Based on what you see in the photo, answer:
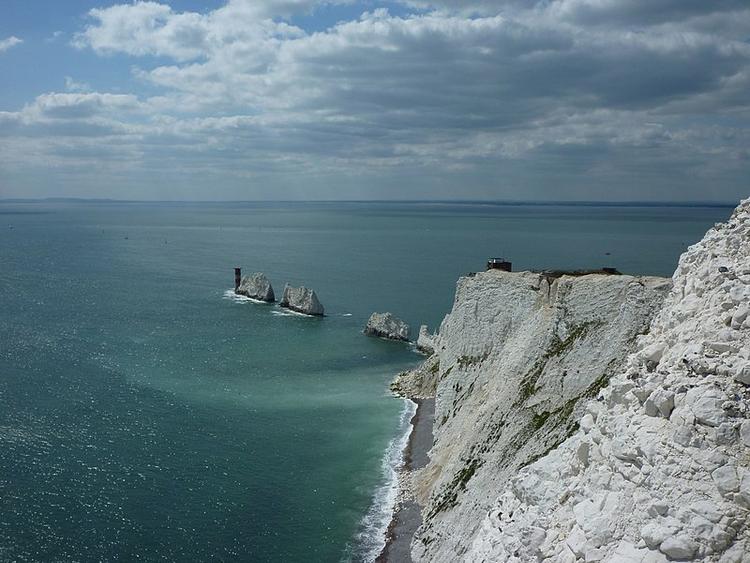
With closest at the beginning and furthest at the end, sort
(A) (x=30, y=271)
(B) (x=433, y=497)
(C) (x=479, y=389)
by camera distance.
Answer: (B) (x=433, y=497), (C) (x=479, y=389), (A) (x=30, y=271)

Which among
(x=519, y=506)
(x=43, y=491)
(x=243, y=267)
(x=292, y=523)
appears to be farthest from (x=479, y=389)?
(x=243, y=267)

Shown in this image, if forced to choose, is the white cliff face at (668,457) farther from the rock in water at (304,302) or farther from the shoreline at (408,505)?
the rock in water at (304,302)

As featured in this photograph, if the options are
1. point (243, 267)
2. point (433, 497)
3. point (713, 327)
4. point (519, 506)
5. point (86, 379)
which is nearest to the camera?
point (713, 327)

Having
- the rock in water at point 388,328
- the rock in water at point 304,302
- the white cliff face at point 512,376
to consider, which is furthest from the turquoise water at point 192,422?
the white cliff face at point 512,376

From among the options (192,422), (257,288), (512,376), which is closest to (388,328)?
(257,288)

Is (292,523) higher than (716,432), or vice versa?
(716,432)

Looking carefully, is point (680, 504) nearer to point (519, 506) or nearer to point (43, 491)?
point (519, 506)

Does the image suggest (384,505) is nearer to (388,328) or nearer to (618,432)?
(618,432)

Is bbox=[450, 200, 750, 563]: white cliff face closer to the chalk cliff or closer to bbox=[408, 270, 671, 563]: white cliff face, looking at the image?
the chalk cliff
